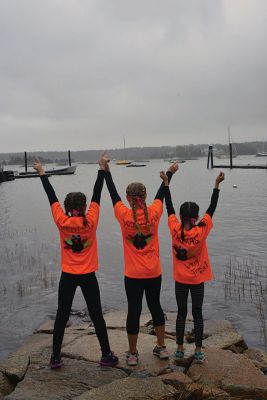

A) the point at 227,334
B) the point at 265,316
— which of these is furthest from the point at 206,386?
the point at 265,316

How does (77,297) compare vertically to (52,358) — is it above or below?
below

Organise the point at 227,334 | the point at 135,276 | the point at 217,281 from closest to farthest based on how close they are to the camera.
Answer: the point at 135,276
the point at 227,334
the point at 217,281

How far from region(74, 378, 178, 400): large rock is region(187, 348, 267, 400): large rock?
657 millimetres

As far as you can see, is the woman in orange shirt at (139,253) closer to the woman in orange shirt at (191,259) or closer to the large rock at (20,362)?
the woman in orange shirt at (191,259)

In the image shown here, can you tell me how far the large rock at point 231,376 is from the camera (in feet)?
18.0

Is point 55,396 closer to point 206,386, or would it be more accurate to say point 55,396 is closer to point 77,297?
point 206,386

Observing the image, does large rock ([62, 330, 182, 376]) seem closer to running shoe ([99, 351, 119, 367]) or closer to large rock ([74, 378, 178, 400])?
running shoe ([99, 351, 119, 367])

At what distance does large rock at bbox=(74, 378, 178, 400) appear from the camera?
4.98 m

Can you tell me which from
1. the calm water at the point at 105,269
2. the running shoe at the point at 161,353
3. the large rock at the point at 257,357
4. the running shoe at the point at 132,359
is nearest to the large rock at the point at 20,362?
the running shoe at the point at 132,359

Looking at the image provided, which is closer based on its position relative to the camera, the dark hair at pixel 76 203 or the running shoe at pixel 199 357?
the dark hair at pixel 76 203

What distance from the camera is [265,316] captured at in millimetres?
10750

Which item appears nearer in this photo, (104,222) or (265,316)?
(265,316)

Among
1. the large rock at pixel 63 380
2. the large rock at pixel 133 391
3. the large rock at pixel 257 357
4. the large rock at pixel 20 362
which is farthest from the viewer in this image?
the large rock at pixel 257 357

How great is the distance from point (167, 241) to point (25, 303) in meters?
10.4
